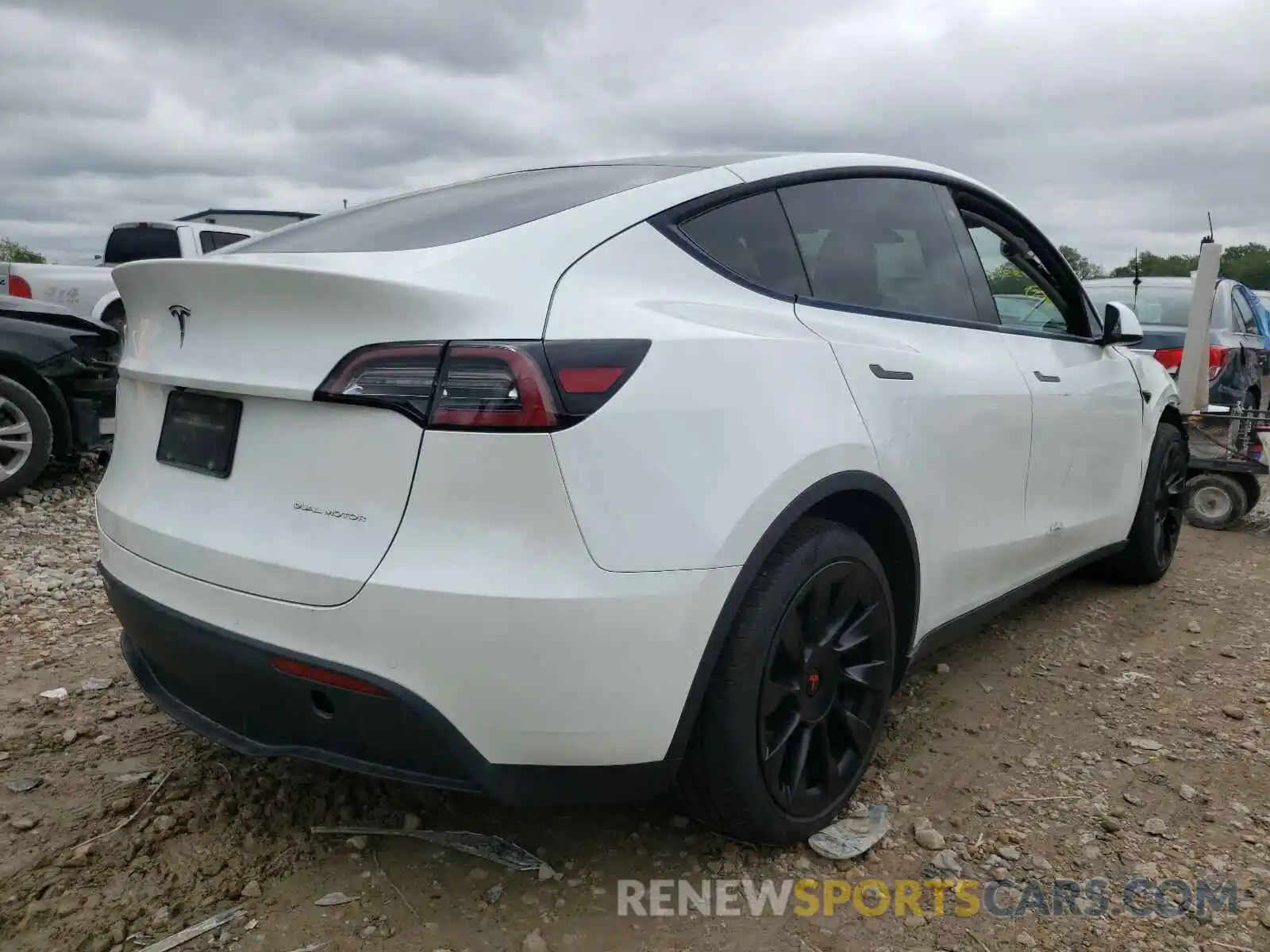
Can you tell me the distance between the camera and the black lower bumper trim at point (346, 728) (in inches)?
71.2

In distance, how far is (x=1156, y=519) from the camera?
448cm

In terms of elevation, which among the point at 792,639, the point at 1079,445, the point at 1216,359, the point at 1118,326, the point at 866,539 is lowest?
the point at 792,639

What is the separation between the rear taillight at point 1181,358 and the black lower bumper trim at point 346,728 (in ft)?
20.0

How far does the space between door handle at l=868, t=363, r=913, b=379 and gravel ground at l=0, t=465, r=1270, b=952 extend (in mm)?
1088

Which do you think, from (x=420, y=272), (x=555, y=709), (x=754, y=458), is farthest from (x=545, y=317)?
(x=555, y=709)

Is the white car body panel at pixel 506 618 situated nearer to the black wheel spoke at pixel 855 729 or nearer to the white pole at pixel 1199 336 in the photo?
the black wheel spoke at pixel 855 729

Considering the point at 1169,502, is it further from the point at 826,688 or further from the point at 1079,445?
the point at 826,688

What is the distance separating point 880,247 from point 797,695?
132 cm

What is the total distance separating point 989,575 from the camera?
3064mm

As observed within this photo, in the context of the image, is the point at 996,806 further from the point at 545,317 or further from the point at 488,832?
the point at 545,317

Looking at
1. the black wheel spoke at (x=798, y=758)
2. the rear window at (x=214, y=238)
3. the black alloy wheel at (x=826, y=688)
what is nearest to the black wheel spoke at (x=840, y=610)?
the black alloy wheel at (x=826, y=688)

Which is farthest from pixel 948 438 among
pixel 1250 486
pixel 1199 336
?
pixel 1199 336

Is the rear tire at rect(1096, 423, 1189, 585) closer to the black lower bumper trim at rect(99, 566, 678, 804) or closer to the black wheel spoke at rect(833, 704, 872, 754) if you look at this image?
the black wheel spoke at rect(833, 704, 872, 754)

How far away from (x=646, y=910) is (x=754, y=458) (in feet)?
3.26
